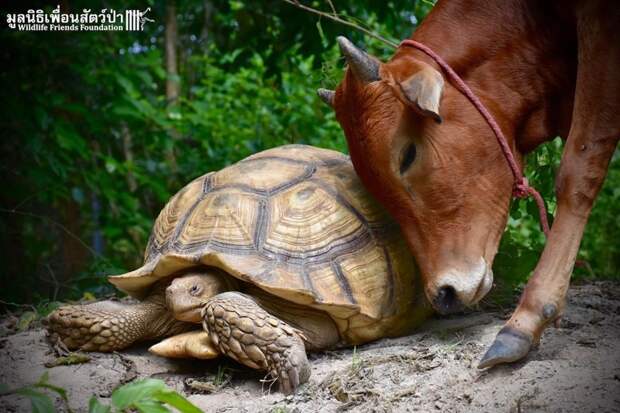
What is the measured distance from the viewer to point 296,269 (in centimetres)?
316

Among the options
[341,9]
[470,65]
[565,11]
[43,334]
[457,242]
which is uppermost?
[341,9]

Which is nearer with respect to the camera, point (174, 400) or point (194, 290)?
point (174, 400)

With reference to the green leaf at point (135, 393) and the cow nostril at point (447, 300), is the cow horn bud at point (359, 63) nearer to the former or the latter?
the cow nostril at point (447, 300)

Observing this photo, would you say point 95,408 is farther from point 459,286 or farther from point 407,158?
point 407,158

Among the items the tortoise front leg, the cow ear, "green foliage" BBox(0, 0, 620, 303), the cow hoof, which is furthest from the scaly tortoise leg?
"green foliage" BBox(0, 0, 620, 303)

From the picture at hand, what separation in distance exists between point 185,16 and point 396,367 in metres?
7.41

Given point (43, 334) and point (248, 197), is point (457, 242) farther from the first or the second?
point (43, 334)

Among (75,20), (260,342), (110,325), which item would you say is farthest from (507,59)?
(75,20)

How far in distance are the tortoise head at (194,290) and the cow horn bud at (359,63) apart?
114cm

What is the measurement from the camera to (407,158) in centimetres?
305

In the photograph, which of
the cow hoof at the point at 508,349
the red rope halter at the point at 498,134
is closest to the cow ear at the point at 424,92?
the red rope halter at the point at 498,134

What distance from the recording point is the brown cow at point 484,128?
2.81 m

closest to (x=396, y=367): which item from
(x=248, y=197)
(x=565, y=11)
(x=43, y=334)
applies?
(x=248, y=197)

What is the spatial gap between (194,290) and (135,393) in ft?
4.16
